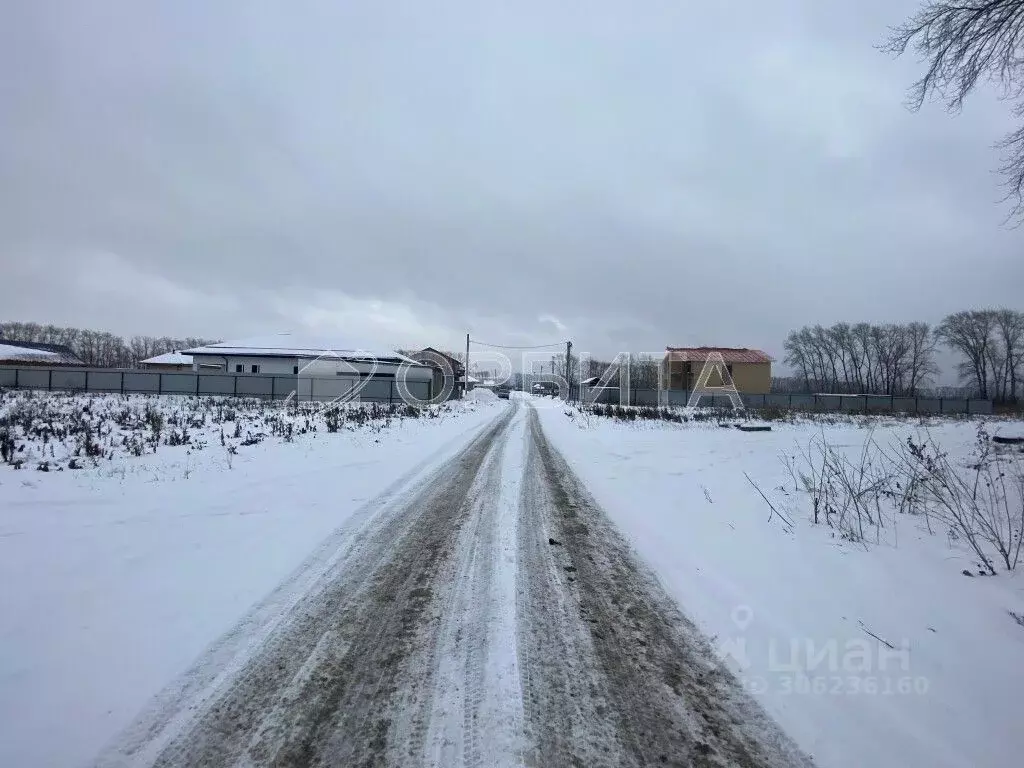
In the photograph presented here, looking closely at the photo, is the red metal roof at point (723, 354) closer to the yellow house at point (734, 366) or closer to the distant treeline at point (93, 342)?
the yellow house at point (734, 366)

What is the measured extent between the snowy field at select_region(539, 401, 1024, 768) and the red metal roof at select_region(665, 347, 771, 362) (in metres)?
47.1

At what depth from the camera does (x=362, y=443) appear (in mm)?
13117

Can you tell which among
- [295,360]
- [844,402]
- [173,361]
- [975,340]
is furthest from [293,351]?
[975,340]

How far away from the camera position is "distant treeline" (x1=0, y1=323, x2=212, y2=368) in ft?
313

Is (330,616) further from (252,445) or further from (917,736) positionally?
(252,445)

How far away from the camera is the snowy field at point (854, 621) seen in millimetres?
2430

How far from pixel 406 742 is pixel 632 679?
4.50ft

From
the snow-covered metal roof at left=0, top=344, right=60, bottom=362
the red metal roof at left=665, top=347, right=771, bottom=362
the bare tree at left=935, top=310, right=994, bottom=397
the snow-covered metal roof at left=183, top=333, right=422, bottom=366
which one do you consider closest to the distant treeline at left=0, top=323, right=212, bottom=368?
the snow-covered metal roof at left=0, top=344, right=60, bottom=362

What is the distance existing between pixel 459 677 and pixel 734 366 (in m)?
53.8

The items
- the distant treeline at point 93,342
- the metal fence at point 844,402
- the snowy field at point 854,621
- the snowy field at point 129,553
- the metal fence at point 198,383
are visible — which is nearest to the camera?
the snowy field at point 854,621

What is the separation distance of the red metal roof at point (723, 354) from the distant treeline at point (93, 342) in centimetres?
10131

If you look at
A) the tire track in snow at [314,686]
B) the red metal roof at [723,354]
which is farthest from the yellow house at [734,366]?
the tire track in snow at [314,686]

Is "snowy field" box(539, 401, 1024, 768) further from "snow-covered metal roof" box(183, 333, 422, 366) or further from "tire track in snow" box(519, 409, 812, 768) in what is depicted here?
"snow-covered metal roof" box(183, 333, 422, 366)

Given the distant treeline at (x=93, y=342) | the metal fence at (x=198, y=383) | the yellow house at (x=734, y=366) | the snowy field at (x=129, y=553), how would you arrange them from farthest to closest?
1. the distant treeline at (x=93, y=342)
2. the yellow house at (x=734, y=366)
3. the metal fence at (x=198, y=383)
4. the snowy field at (x=129, y=553)
